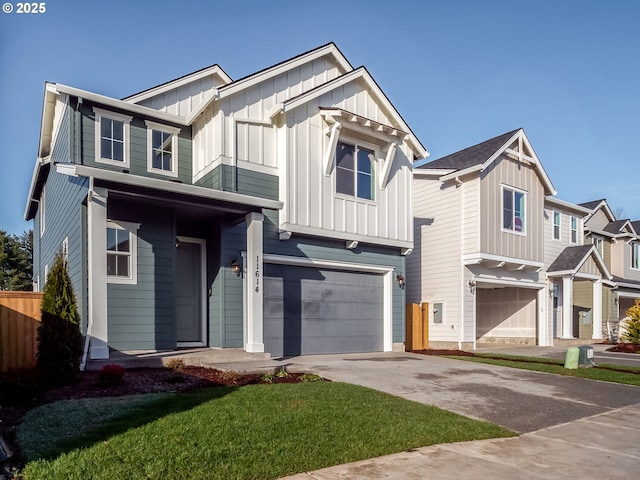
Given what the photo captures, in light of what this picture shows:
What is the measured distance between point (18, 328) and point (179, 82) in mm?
7498

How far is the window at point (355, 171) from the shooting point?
13750 millimetres

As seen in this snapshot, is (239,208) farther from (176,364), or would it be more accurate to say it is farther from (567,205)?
(567,205)

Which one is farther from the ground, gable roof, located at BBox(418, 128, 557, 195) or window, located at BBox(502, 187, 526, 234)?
gable roof, located at BBox(418, 128, 557, 195)

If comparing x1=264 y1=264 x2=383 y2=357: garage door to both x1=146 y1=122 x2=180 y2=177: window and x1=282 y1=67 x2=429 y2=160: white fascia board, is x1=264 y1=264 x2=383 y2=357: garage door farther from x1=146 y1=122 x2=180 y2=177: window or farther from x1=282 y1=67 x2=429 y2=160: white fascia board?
x1=282 y1=67 x2=429 y2=160: white fascia board

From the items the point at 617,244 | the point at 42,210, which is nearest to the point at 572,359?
the point at 617,244

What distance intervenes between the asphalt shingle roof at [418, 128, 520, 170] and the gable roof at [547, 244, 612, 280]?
6.05m

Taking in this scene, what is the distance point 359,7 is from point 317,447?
10479mm

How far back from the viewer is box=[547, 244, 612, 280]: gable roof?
65.6 feet

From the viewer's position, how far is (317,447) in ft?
16.5

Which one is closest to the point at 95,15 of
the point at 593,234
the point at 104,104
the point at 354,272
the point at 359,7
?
the point at 104,104

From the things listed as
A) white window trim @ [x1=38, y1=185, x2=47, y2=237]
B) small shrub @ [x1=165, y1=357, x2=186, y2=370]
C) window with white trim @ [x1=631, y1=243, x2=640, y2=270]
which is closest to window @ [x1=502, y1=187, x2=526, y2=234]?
window with white trim @ [x1=631, y1=243, x2=640, y2=270]

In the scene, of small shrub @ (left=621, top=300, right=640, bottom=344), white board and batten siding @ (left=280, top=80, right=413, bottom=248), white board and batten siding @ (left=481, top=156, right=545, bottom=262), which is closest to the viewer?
white board and batten siding @ (left=280, top=80, right=413, bottom=248)

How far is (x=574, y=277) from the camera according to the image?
67.8 ft

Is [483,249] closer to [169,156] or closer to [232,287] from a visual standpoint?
[232,287]
